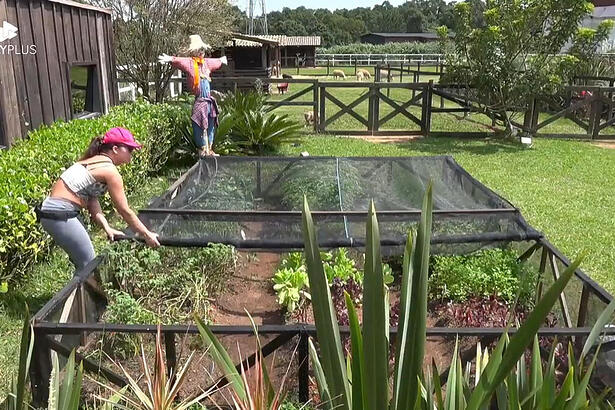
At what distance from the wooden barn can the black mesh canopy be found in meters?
2.07

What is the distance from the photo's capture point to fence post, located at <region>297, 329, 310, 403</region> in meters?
2.56

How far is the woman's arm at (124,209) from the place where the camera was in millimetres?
3496

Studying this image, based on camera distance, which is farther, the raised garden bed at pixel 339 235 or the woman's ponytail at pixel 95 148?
the woman's ponytail at pixel 95 148

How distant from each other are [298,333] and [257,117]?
A: 7417 mm

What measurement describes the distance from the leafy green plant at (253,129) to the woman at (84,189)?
553 centimetres

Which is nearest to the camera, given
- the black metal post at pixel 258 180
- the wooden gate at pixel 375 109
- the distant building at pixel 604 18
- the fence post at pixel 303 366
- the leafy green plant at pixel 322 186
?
the fence post at pixel 303 366

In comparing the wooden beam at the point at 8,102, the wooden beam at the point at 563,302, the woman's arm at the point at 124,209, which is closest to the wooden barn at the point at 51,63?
the wooden beam at the point at 8,102

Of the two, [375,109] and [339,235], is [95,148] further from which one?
[375,109]

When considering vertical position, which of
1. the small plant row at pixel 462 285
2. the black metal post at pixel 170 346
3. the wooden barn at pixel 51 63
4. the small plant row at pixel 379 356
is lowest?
the small plant row at pixel 462 285

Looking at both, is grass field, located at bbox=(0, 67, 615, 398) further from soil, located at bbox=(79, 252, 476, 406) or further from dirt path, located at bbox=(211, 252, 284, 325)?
dirt path, located at bbox=(211, 252, 284, 325)

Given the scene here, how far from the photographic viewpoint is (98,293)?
138 inches

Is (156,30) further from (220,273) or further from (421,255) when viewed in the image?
(421,255)

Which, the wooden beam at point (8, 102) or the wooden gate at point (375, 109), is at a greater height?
the wooden beam at point (8, 102)

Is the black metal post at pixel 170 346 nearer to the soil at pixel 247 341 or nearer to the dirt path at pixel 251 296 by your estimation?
the soil at pixel 247 341
